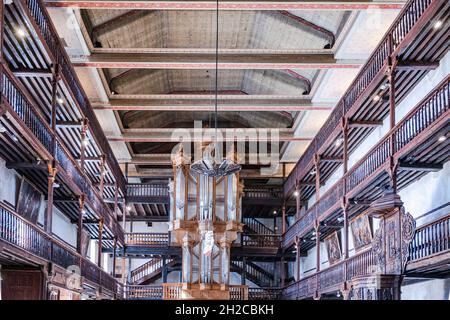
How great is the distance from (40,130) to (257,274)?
81.0ft

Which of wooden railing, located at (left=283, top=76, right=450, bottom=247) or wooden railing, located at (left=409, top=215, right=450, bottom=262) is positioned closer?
wooden railing, located at (left=409, top=215, right=450, bottom=262)

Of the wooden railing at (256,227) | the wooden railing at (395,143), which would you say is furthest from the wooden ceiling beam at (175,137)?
the wooden railing at (256,227)

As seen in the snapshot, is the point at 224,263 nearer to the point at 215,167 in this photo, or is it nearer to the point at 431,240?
the point at 215,167

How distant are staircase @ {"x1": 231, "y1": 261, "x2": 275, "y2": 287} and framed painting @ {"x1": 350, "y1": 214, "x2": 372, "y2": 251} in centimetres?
1417

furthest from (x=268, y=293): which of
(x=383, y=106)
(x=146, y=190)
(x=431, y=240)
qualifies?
(x=431, y=240)

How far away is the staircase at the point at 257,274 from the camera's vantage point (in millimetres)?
39969

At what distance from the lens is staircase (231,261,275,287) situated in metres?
40.0

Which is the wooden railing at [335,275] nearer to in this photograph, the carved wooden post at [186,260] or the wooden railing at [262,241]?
the wooden railing at [262,241]

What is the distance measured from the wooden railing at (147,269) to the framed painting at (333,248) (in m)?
12.2

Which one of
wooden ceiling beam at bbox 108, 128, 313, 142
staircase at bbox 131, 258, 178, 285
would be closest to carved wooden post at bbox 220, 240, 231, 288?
wooden ceiling beam at bbox 108, 128, 313, 142

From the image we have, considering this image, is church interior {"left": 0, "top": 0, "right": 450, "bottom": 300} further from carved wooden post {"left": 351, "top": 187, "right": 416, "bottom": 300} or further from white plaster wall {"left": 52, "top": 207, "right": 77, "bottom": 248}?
white plaster wall {"left": 52, "top": 207, "right": 77, "bottom": 248}
